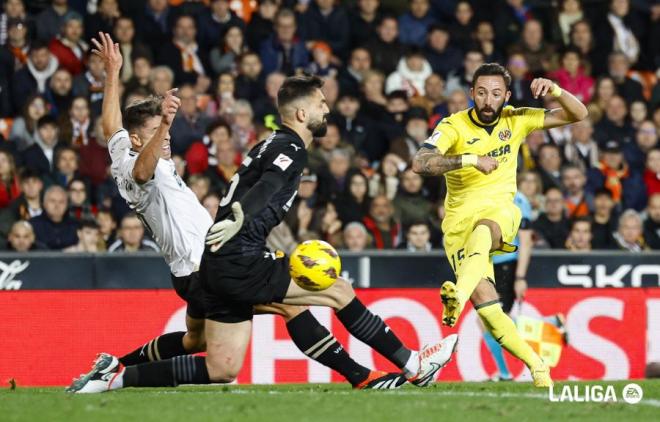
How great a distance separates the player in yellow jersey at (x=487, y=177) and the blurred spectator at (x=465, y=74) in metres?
7.11

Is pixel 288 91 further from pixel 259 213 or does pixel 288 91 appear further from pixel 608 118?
pixel 608 118

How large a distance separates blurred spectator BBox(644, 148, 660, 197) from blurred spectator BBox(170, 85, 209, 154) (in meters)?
5.12

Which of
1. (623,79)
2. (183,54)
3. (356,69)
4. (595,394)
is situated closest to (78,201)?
(183,54)

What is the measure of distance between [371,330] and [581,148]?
8237mm

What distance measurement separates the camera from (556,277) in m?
13.7

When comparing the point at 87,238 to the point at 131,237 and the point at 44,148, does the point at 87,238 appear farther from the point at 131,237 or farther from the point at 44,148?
the point at 44,148

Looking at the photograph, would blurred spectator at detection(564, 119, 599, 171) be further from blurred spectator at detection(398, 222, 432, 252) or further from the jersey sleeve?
the jersey sleeve

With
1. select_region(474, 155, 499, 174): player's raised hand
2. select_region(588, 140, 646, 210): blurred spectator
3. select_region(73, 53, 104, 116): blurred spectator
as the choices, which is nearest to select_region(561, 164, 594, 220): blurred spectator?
select_region(588, 140, 646, 210): blurred spectator

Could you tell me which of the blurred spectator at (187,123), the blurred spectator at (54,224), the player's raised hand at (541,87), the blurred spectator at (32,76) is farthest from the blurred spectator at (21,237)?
the player's raised hand at (541,87)

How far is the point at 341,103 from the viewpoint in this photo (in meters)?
16.2

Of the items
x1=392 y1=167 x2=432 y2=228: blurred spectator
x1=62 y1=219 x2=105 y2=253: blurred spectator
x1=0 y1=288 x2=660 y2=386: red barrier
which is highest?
x1=392 y1=167 x2=432 y2=228: blurred spectator

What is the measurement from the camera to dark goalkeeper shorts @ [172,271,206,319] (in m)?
9.05

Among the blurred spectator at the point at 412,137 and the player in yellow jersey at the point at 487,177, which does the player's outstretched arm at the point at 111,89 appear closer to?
the player in yellow jersey at the point at 487,177

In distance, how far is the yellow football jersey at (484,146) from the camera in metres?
9.70
